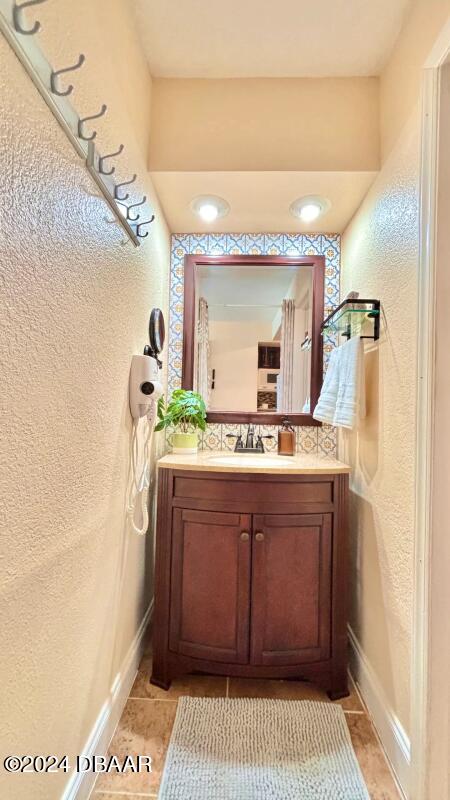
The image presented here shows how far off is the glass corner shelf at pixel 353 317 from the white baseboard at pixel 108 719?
1.58 meters

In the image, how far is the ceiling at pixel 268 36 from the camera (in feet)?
3.88

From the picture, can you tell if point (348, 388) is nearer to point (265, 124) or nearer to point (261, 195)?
point (261, 195)

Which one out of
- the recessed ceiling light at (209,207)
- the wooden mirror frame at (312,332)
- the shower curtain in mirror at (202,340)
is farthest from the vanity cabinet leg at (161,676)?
the recessed ceiling light at (209,207)

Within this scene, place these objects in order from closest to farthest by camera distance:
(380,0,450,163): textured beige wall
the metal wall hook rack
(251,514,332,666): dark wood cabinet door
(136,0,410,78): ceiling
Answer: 1. the metal wall hook rack
2. (380,0,450,163): textured beige wall
3. (136,0,410,78): ceiling
4. (251,514,332,666): dark wood cabinet door

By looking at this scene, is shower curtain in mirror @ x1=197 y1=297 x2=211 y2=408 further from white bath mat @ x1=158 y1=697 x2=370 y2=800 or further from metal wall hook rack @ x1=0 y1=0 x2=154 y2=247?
white bath mat @ x1=158 y1=697 x2=370 y2=800

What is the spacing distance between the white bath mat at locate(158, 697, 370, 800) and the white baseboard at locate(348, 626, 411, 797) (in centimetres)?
11

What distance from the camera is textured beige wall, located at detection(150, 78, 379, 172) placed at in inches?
55.7

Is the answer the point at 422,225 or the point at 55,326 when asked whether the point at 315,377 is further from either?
the point at 55,326

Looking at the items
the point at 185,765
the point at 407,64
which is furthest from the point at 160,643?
the point at 407,64

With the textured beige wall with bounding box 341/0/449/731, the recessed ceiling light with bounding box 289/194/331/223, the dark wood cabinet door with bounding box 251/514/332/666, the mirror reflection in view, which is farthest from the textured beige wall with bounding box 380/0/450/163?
the dark wood cabinet door with bounding box 251/514/332/666

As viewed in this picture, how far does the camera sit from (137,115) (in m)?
1.31

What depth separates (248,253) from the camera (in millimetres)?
1908

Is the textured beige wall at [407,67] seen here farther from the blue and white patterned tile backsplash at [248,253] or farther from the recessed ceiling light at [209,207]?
the recessed ceiling light at [209,207]

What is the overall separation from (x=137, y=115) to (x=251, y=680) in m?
2.29
